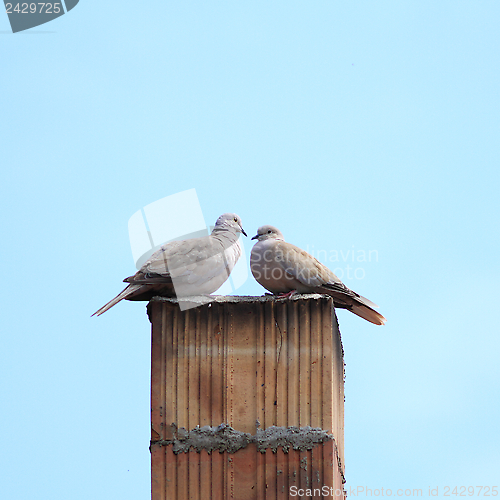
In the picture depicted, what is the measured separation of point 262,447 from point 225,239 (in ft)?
10.1

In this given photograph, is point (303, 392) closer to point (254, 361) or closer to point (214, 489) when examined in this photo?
point (254, 361)

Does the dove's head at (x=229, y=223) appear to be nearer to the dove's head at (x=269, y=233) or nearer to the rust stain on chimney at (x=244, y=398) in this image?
the dove's head at (x=269, y=233)

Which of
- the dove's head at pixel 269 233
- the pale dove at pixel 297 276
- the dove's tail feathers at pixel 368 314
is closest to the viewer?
the pale dove at pixel 297 276

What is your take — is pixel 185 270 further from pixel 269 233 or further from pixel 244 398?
pixel 244 398

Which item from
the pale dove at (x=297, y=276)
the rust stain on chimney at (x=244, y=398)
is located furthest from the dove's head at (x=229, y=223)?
the rust stain on chimney at (x=244, y=398)

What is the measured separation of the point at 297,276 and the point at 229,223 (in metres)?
1.60

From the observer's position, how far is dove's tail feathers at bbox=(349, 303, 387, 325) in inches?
A: 398

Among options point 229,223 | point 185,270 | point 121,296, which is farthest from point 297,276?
point 121,296

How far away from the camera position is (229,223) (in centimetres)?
1086

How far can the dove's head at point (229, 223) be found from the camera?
1083 centimetres

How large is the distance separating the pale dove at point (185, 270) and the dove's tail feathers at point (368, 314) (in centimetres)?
155

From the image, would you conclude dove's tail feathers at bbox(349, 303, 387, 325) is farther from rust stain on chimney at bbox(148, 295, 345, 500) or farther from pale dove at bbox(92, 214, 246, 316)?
pale dove at bbox(92, 214, 246, 316)

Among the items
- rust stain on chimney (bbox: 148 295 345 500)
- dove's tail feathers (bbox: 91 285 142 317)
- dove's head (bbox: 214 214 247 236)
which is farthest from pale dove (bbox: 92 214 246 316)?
rust stain on chimney (bbox: 148 295 345 500)

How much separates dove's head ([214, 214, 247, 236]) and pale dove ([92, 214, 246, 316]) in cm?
29
